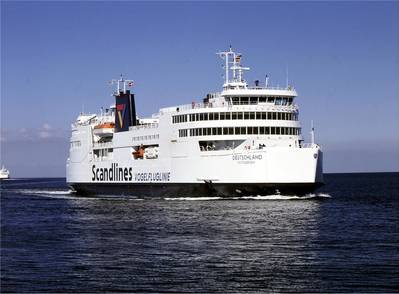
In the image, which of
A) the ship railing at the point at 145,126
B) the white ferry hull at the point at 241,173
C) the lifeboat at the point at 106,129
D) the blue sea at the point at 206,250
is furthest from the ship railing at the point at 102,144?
the blue sea at the point at 206,250

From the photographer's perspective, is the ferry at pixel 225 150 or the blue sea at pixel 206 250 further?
the ferry at pixel 225 150

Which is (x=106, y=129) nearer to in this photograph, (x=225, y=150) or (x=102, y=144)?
(x=102, y=144)

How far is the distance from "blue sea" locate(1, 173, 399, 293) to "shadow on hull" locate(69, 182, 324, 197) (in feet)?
11.8

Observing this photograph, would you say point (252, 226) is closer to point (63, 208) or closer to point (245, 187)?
point (245, 187)

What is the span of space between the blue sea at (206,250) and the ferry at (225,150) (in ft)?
13.3

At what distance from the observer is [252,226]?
38906mm

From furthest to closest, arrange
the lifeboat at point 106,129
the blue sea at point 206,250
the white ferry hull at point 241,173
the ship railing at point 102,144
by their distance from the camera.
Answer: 1. the lifeboat at point 106,129
2. the ship railing at point 102,144
3. the white ferry hull at point 241,173
4. the blue sea at point 206,250

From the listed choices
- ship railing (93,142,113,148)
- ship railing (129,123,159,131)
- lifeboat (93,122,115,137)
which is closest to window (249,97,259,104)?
ship railing (129,123,159,131)

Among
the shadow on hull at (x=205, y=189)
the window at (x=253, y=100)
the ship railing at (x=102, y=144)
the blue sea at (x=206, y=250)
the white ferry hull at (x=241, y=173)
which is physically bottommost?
the blue sea at (x=206, y=250)

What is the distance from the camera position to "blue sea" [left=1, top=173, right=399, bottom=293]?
76.5 ft

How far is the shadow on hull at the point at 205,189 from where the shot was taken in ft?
180

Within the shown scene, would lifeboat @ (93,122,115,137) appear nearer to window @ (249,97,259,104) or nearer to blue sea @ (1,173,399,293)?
window @ (249,97,259,104)

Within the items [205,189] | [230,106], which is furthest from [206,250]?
[230,106]

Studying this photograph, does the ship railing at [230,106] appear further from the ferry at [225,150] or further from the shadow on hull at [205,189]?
the shadow on hull at [205,189]
